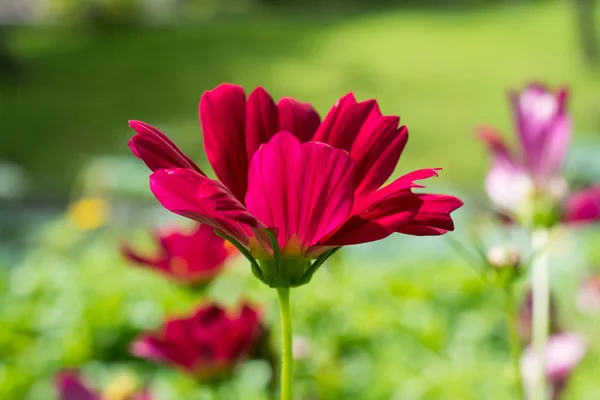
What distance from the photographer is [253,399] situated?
53cm

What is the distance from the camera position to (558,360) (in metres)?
0.31

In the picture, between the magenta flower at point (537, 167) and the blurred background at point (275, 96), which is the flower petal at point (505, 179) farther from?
the blurred background at point (275, 96)

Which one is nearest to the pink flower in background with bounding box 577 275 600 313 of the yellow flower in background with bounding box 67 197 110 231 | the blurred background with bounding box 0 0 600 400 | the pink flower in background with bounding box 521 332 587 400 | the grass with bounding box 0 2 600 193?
the blurred background with bounding box 0 0 600 400

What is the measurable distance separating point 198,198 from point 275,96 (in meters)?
4.23

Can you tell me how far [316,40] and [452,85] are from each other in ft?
3.09

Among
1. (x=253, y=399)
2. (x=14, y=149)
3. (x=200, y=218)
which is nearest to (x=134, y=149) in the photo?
(x=200, y=218)

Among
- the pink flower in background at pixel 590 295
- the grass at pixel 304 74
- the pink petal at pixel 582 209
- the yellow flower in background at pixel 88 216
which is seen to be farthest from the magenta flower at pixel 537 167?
the grass at pixel 304 74

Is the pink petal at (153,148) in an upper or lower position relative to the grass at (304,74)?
lower

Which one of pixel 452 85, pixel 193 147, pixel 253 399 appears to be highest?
pixel 452 85

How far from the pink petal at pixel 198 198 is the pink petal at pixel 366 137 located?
3cm

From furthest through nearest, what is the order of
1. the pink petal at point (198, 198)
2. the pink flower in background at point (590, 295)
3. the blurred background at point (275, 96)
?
the pink flower in background at point (590, 295)
the blurred background at point (275, 96)
the pink petal at point (198, 198)

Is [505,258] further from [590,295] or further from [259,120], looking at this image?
[590,295]

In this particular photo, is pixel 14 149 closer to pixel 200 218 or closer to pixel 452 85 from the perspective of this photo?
pixel 452 85

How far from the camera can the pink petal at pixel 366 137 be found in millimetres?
190
